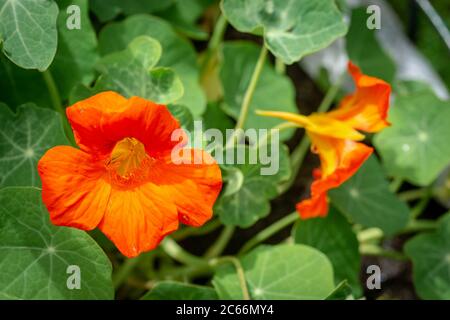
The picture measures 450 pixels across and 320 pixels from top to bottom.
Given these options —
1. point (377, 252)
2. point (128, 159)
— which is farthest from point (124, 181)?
point (377, 252)

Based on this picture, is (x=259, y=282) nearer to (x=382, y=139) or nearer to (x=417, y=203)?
(x=382, y=139)

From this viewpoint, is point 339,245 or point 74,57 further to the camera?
point 339,245

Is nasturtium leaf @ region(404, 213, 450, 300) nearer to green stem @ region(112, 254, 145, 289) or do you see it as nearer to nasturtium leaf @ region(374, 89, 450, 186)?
nasturtium leaf @ region(374, 89, 450, 186)

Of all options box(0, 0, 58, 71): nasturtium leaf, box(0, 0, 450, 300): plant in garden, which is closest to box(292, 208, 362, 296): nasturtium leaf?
box(0, 0, 450, 300): plant in garden

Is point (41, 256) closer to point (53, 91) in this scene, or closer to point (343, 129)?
point (53, 91)

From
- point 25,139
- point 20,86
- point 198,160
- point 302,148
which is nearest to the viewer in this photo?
point 198,160

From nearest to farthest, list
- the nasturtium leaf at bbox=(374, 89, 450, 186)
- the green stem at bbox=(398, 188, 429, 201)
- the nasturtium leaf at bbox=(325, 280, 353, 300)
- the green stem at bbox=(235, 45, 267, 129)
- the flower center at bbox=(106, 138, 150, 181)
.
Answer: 1. the flower center at bbox=(106, 138, 150, 181)
2. the nasturtium leaf at bbox=(325, 280, 353, 300)
3. the green stem at bbox=(235, 45, 267, 129)
4. the nasturtium leaf at bbox=(374, 89, 450, 186)
5. the green stem at bbox=(398, 188, 429, 201)
